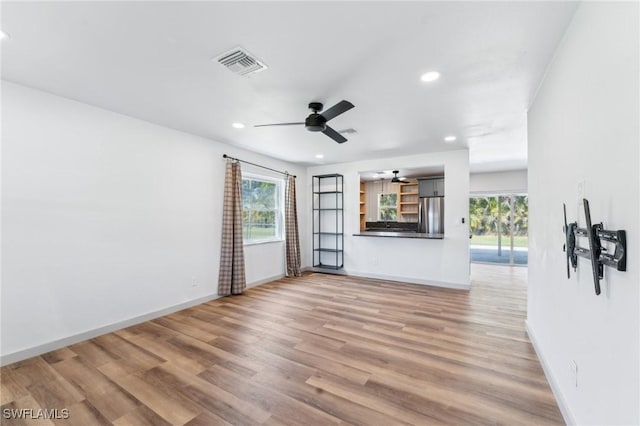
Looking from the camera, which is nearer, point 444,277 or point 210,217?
point 210,217

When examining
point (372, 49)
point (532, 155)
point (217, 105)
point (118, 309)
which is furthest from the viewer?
point (118, 309)

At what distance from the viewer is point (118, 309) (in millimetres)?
3139

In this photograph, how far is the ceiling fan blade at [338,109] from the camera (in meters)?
2.40

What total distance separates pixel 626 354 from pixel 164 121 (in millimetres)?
4271

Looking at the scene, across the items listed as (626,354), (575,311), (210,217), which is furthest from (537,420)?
(210,217)

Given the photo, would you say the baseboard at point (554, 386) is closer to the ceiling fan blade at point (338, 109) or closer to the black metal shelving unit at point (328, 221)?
the ceiling fan blade at point (338, 109)

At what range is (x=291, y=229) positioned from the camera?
582cm

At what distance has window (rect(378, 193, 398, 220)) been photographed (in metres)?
8.54

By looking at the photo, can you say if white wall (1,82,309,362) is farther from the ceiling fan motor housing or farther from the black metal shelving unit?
the black metal shelving unit

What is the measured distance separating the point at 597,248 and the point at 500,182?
22.9 ft

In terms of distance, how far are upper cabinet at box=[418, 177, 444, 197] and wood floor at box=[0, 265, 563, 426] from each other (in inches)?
157

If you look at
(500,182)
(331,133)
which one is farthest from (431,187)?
(331,133)

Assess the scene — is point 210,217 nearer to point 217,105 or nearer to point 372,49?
point 217,105

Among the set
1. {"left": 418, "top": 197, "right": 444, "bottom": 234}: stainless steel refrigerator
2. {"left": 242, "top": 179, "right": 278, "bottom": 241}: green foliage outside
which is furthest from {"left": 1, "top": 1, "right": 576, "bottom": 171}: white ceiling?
{"left": 418, "top": 197, "right": 444, "bottom": 234}: stainless steel refrigerator
